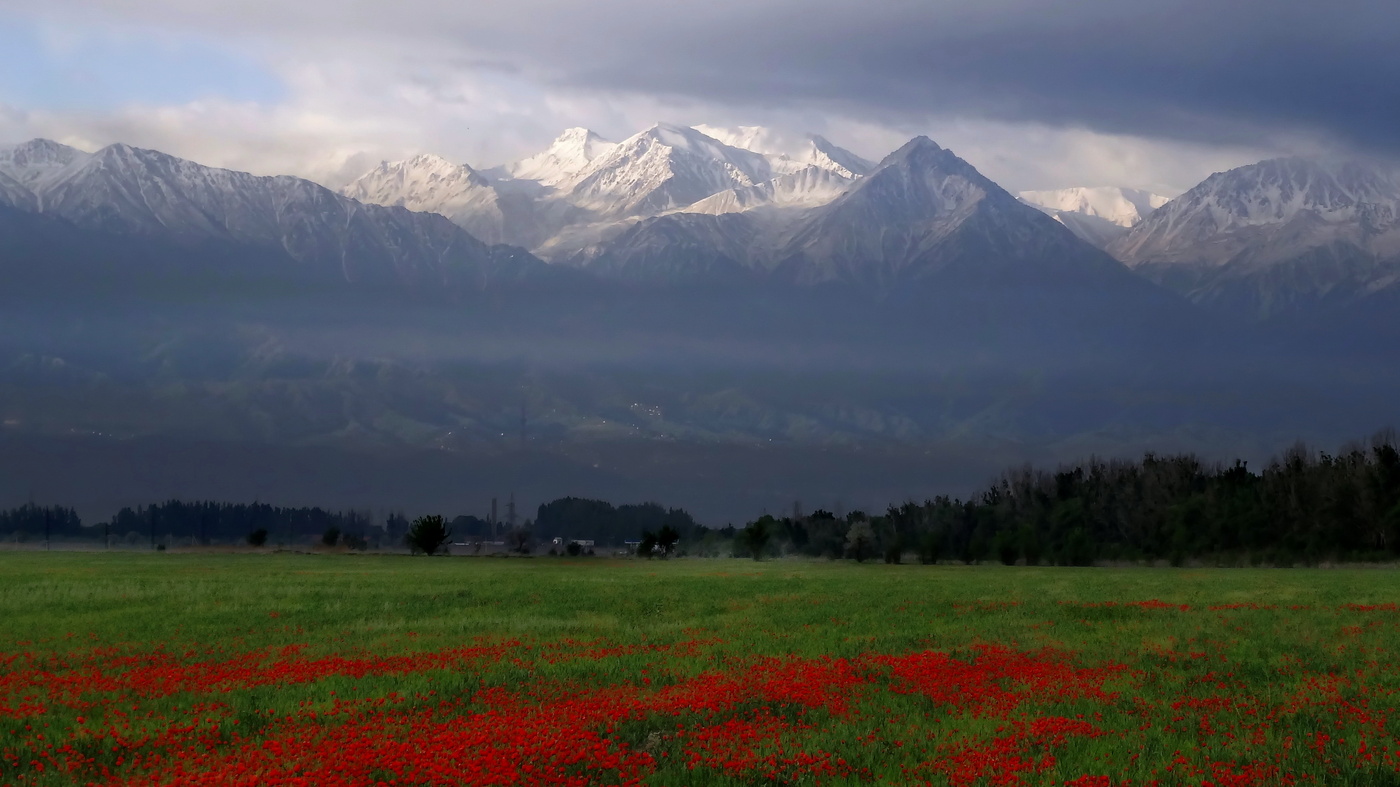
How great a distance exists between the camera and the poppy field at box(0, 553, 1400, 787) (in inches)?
672

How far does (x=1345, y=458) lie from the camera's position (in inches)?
6033

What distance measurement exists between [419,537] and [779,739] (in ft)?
460

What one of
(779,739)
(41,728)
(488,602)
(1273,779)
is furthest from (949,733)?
(488,602)

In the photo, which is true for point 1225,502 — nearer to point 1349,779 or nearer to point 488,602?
point 488,602

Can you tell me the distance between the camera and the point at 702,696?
73.3 ft

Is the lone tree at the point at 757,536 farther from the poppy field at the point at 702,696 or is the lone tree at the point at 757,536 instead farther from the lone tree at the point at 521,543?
the poppy field at the point at 702,696

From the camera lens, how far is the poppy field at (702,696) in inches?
672

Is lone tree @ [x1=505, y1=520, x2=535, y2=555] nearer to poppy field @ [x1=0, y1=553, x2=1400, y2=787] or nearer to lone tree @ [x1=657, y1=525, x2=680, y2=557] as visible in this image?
lone tree @ [x1=657, y1=525, x2=680, y2=557]

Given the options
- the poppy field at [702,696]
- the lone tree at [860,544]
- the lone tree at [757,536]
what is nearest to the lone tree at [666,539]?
the lone tree at [757,536]

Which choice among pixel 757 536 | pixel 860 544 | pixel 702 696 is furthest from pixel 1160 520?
pixel 702 696

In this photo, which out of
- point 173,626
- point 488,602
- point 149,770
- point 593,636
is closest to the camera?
point 149,770

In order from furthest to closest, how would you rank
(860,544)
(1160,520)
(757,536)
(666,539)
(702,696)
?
(757,536) → (666,539) → (860,544) → (1160,520) → (702,696)

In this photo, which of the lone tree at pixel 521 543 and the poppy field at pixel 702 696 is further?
the lone tree at pixel 521 543

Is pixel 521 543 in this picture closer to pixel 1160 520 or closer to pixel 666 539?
pixel 666 539
